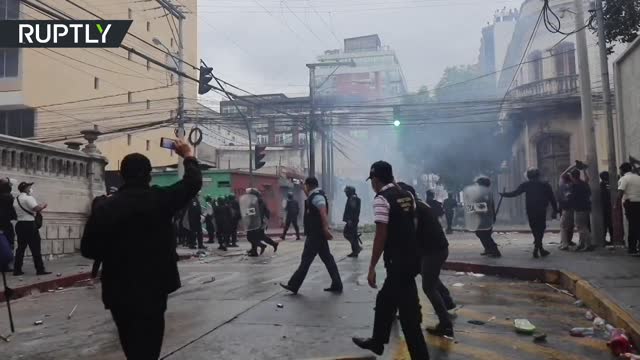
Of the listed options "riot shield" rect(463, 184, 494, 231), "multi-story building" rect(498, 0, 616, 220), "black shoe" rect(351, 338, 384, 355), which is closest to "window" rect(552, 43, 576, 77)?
"multi-story building" rect(498, 0, 616, 220)

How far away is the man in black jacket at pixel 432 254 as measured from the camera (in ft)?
17.3

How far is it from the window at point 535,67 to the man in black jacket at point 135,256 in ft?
90.1

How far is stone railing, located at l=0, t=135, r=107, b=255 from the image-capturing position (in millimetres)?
12750

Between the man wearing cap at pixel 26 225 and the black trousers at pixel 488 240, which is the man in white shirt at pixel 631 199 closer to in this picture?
the black trousers at pixel 488 240

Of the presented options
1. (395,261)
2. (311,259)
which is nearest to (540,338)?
(395,261)

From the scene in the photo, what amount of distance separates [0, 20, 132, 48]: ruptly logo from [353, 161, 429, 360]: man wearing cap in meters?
7.20

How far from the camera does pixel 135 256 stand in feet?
10.4

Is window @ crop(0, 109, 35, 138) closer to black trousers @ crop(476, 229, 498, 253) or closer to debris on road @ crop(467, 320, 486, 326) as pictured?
black trousers @ crop(476, 229, 498, 253)

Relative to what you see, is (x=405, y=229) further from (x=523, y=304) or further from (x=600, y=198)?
(x=600, y=198)

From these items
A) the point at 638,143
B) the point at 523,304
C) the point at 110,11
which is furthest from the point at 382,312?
the point at 110,11

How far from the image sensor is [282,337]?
547cm

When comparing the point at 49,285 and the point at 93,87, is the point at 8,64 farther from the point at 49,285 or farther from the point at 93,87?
the point at 49,285

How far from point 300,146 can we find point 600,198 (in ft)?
123

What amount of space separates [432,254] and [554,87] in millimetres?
22906
